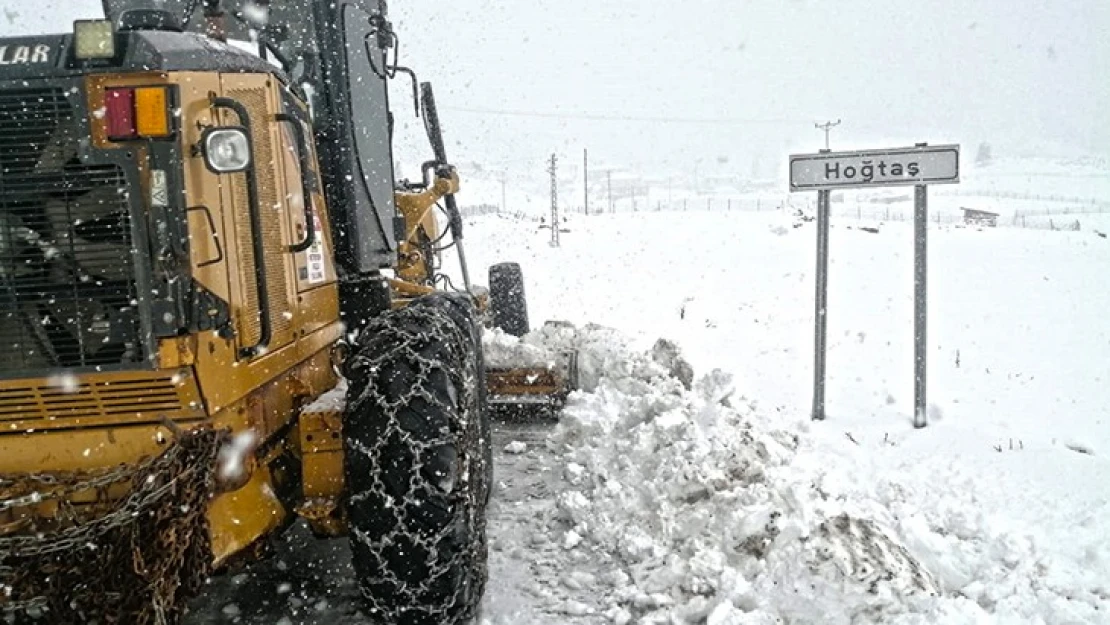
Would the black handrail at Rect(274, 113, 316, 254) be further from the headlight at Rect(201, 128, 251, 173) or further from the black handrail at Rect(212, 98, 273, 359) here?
the headlight at Rect(201, 128, 251, 173)

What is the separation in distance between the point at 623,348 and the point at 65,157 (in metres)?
5.85

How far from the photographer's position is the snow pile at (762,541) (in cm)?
355

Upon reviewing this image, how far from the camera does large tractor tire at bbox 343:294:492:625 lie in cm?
325

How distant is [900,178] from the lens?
6.52 m

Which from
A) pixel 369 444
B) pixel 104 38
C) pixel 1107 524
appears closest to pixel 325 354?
pixel 369 444

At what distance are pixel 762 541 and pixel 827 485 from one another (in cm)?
87

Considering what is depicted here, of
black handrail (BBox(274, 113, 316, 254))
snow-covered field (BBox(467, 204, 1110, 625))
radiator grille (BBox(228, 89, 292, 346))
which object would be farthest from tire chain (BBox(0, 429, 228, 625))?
snow-covered field (BBox(467, 204, 1110, 625))

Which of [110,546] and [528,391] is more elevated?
[110,546]

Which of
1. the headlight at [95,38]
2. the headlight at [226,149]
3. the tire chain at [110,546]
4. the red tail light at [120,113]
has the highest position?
the headlight at [95,38]

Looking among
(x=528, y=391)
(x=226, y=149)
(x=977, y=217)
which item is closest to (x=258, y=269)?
(x=226, y=149)

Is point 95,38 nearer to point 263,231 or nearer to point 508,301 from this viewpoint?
point 263,231

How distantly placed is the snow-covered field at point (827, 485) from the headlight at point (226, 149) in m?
2.25

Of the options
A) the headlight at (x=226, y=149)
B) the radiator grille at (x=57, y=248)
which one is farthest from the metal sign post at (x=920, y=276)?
the radiator grille at (x=57, y=248)

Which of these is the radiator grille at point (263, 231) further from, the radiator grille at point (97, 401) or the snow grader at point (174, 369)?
the radiator grille at point (97, 401)
